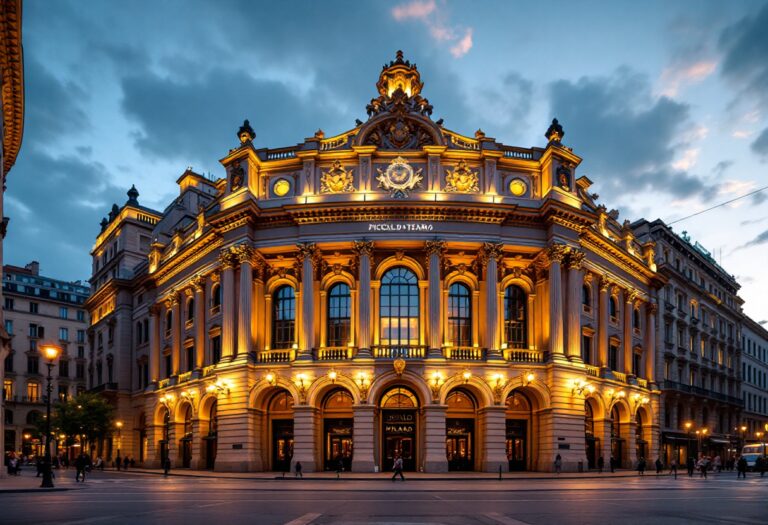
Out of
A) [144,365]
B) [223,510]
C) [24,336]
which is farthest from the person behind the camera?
[24,336]

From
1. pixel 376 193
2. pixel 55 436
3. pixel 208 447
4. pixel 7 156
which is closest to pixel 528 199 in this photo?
pixel 376 193

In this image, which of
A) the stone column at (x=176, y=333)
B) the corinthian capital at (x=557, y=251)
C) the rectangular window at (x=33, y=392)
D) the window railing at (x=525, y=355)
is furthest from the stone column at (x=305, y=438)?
the rectangular window at (x=33, y=392)

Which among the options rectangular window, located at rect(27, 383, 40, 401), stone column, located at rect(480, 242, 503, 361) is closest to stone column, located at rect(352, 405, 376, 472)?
stone column, located at rect(480, 242, 503, 361)

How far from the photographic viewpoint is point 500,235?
180 ft

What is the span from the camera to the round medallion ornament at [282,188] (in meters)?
57.2

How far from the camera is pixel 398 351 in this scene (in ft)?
172

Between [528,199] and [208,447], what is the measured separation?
32.0m

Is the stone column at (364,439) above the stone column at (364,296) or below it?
below

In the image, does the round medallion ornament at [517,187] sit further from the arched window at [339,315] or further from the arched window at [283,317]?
the arched window at [283,317]

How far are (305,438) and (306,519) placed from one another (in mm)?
33234

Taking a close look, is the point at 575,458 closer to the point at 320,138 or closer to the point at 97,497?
the point at 320,138

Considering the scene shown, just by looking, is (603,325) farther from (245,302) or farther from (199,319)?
(199,319)

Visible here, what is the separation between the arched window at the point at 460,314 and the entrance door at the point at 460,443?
5708 millimetres

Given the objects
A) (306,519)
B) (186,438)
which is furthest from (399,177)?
(306,519)
